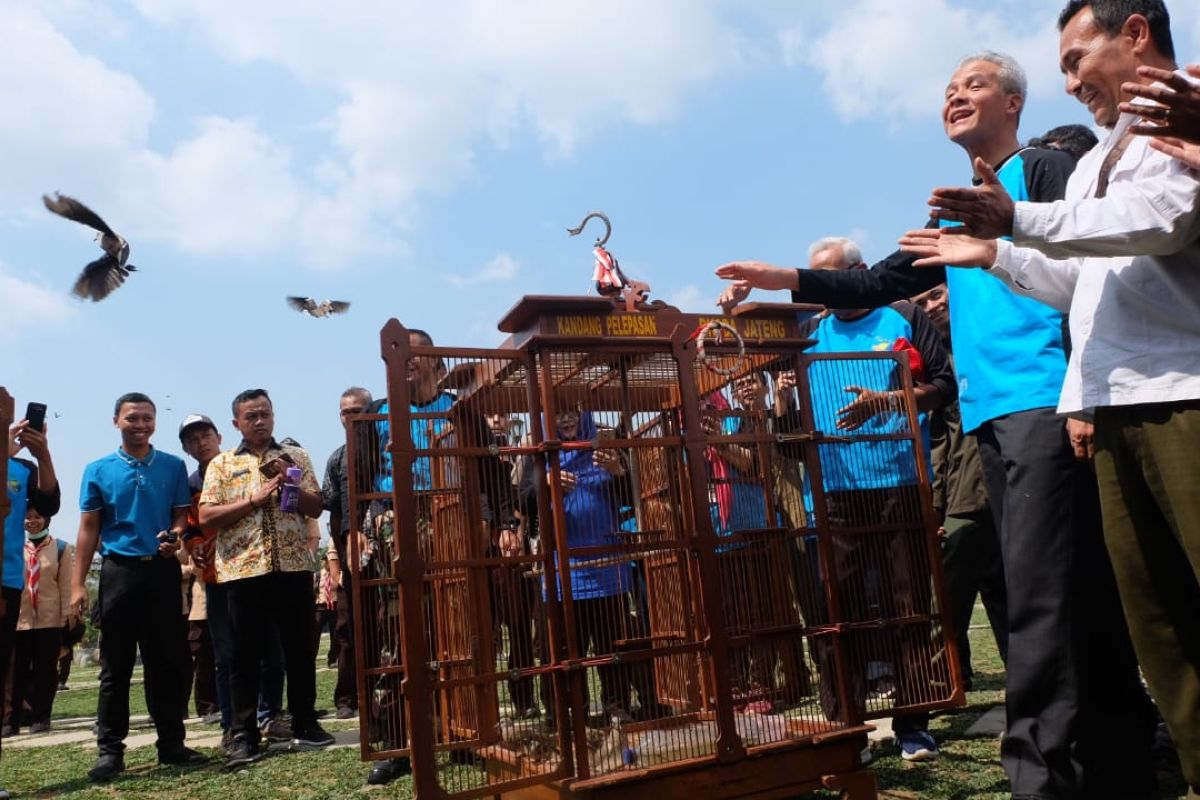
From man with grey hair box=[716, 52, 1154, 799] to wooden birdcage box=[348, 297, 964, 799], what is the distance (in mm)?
533

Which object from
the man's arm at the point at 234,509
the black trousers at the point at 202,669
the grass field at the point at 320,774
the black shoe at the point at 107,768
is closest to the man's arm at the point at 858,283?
the grass field at the point at 320,774

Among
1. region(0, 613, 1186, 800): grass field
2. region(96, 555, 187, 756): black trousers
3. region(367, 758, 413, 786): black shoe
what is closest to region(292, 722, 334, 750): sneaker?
region(0, 613, 1186, 800): grass field

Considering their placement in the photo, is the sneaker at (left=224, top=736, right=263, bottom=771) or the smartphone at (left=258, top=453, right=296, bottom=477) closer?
the sneaker at (left=224, top=736, right=263, bottom=771)

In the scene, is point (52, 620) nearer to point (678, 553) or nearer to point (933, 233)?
point (678, 553)

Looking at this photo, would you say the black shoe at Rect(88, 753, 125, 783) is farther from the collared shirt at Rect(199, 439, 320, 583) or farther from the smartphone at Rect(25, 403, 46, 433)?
the smartphone at Rect(25, 403, 46, 433)

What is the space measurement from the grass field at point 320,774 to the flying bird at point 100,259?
3.29 m

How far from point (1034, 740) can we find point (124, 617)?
4985mm

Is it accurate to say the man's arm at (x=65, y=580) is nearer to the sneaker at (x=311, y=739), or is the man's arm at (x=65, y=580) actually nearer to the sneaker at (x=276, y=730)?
the sneaker at (x=276, y=730)

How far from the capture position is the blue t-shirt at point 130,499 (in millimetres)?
5992

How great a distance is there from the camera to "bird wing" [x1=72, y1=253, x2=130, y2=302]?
7453 mm

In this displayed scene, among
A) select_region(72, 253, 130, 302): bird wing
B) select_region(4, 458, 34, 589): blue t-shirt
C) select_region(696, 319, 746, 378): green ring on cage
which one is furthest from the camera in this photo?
select_region(72, 253, 130, 302): bird wing

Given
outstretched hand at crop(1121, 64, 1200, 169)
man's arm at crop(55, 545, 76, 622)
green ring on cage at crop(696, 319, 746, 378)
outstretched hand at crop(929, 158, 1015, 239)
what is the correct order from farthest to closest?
man's arm at crop(55, 545, 76, 622), green ring on cage at crop(696, 319, 746, 378), outstretched hand at crop(929, 158, 1015, 239), outstretched hand at crop(1121, 64, 1200, 169)

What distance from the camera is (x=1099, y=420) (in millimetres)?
2406

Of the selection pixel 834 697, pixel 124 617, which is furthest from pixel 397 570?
pixel 124 617
